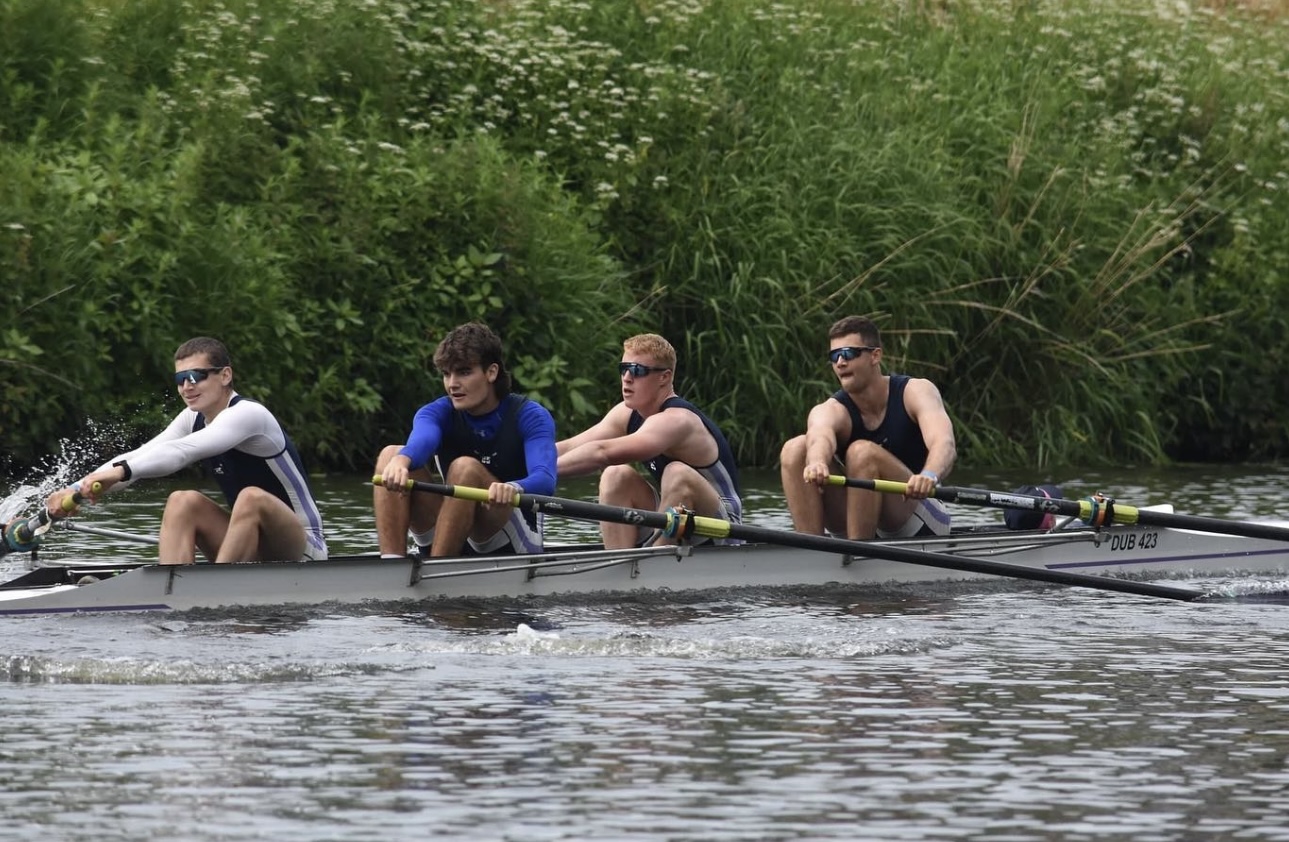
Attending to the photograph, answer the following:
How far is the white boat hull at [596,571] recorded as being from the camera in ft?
35.8

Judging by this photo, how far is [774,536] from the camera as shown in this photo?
12109 millimetres

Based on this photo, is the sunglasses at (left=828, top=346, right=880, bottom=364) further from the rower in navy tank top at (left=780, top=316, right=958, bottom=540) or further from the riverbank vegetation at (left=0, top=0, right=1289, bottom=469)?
the riverbank vegetation at (left=0, top=0, right=1289, bottom=469)

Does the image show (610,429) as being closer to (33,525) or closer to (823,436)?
(823,436)

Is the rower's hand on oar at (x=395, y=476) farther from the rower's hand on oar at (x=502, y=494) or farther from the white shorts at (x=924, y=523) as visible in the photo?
the white shorts at (x=924, y=523)

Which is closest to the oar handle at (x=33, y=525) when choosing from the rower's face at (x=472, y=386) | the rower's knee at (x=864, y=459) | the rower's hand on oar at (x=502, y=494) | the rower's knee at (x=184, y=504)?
the rower's knee at (x=184, y=504)

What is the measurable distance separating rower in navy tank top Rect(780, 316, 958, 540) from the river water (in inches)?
28.7

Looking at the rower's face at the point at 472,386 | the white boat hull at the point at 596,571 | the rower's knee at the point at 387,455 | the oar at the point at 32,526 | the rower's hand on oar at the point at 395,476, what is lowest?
the white boat hull at the point at 596,571

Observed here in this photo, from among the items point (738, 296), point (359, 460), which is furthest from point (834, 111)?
point (359, 460)

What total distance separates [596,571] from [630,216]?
10104 millimetres

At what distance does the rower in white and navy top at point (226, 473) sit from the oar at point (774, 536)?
475 millimetres

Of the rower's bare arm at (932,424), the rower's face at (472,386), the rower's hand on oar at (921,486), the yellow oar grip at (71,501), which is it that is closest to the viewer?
the yellow oar grip at (71,501)

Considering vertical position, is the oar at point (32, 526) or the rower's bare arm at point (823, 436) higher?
the rower's bare arm at point (823, 436)

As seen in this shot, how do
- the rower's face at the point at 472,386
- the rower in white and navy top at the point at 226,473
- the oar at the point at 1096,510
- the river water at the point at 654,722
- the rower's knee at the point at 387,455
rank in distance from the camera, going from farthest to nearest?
the oar at the point at 1096,510 < the rower's face at the point at 472,386 < the rower's knee at the point at 387,455 < the rower in white and navy top at the point at 226,473 < the river water at the point at 654,722

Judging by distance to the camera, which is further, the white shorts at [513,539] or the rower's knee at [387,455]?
the white shorts at [513,539]
